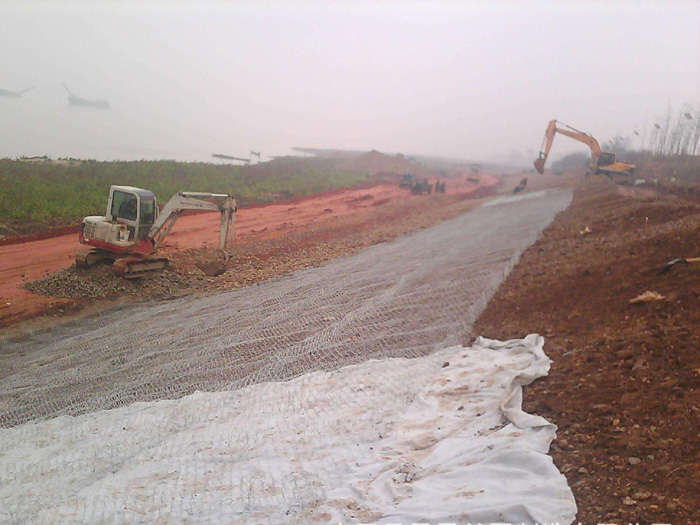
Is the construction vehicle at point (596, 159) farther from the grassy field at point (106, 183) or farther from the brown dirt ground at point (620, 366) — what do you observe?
the brown dirt ground at point (620, 366)

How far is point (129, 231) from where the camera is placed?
36.3ft

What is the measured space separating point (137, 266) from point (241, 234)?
20.5 feet

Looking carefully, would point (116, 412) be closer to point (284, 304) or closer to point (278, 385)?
point (278, 385)

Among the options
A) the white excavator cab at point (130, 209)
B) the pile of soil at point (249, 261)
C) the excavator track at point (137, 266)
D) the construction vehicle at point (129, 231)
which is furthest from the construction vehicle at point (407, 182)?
the white excavator cab at point (130, 209)

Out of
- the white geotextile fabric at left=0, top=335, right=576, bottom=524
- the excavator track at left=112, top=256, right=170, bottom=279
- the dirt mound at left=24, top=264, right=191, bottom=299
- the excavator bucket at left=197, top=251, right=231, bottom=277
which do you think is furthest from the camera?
the excavator bucket at left=197, top=251, right=231, bottom=277

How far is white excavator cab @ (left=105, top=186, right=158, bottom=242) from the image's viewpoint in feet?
36.3

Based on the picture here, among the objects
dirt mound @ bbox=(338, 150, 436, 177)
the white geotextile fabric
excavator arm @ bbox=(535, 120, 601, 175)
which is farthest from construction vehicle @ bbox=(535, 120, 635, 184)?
the white geotextile fabric

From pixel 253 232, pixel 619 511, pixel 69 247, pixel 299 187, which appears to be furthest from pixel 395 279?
pixel 299 187

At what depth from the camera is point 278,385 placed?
5.71 meters

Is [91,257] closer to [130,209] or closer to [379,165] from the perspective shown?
[130,209]

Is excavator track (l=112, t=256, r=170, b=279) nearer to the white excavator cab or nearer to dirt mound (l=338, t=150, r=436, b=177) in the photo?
the white excavator cab

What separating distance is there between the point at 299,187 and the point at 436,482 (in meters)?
27.2

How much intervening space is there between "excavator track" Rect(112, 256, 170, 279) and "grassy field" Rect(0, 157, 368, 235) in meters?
7.07

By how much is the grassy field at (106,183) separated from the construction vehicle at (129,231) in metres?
6.33
